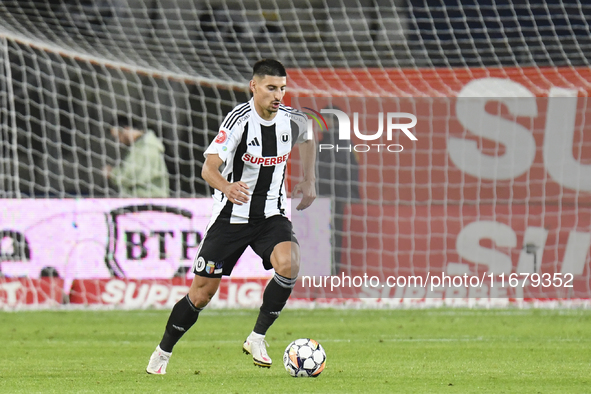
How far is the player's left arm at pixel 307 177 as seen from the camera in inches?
241

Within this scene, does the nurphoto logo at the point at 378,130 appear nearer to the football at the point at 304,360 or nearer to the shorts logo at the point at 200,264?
the shorts logo at the point at 200,264

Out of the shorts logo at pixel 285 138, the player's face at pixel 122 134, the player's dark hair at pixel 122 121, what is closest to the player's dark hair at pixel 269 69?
the shorts logo at pixel 285 138

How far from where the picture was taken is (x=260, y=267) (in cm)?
1048

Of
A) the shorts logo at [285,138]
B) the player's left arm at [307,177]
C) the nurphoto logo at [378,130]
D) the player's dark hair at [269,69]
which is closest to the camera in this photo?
the player's dark hair at [269,69]

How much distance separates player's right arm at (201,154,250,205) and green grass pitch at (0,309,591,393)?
1.00 meters

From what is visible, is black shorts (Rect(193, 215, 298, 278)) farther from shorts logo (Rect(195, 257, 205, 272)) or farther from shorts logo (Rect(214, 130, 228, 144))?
shorts logo (Rect(214, 130, 228, 144))

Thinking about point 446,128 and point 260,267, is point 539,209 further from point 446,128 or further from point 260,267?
point 260,267

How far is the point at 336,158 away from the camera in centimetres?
1109

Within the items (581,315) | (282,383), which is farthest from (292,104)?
(282,383)

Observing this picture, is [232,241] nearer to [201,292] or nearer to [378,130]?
[201,292]

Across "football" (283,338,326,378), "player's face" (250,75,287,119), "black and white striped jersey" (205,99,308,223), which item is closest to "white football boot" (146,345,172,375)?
"football" (283,338,326,378)

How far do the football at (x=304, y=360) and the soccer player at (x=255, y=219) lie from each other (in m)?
0.28

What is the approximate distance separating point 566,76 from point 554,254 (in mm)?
2040

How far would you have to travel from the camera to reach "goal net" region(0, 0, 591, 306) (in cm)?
1041
